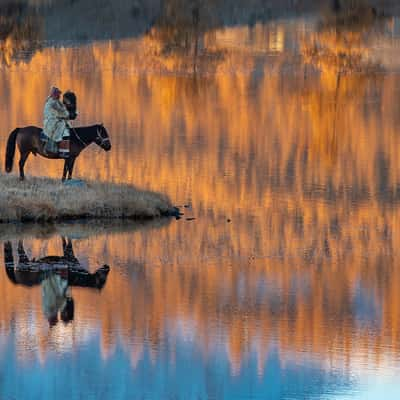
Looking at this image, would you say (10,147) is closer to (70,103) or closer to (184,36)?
(70,103)

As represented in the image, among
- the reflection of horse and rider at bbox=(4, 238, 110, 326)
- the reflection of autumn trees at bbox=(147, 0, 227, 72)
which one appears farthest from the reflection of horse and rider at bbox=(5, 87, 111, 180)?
the reflection of autumn trees at bbox=(147, 0, 227, 72)

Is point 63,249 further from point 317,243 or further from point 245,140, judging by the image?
point 245,140

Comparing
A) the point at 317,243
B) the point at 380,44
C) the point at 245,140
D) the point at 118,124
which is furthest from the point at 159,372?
the point at 380,44

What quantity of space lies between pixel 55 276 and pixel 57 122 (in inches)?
204

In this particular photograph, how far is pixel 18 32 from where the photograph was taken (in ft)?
214

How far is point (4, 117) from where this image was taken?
40.6 meters

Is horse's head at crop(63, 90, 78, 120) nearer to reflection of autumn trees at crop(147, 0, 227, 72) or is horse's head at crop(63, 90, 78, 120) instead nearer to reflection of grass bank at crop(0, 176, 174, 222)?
reflection of grass bank at crop(0, 176, 174, 222)

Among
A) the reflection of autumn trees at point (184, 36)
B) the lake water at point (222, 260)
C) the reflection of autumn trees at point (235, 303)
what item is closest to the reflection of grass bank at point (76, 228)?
the lake water at point (222, 260)

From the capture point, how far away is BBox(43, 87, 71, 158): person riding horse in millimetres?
23141

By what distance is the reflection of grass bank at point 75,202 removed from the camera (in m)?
21.8

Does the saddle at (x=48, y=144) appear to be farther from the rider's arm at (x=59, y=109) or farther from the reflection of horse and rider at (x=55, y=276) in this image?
the reflection of horse and rider at (x=55, y=276)

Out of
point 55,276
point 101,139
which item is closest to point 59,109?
point 101,139

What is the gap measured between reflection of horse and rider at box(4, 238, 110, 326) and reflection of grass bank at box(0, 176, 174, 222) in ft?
4.82

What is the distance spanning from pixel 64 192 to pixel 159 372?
8.85 m
